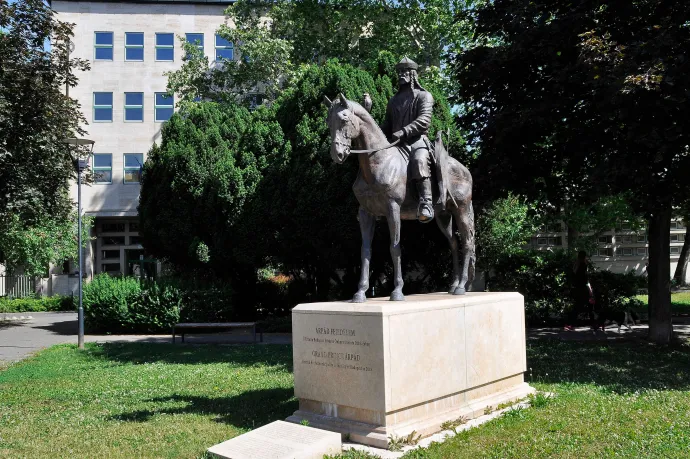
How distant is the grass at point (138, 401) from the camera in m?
6.84

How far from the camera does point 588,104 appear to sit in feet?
42.7

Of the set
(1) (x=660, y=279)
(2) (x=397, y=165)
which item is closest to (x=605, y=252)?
(1) (x=660, y=279)

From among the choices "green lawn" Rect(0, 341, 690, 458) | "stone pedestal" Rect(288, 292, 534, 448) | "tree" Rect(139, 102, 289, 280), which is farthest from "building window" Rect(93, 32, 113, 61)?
"stone pedestal" Rect(288, 292, 534, 448)

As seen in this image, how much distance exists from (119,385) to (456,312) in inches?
246

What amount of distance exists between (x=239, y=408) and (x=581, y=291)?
11.7m

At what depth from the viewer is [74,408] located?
28.6ft

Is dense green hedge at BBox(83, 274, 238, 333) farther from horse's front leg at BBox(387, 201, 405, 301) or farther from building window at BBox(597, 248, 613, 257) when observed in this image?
building window at BBox(597, 248, 613, 257)

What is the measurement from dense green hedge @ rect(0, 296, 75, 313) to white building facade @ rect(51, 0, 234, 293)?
392 cm

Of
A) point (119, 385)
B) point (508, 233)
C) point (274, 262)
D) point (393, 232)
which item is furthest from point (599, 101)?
point (274, 262)

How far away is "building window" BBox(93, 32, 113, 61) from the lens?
120ft

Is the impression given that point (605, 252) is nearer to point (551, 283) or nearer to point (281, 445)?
point (551, 283)

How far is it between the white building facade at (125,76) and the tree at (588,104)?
25174 millimetres

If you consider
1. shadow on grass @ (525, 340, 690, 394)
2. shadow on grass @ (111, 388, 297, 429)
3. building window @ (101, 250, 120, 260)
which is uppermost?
building window @ (101, 250, 120, 260)

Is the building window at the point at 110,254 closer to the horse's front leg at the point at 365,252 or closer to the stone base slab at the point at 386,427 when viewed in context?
the horse's front leg at the point at 365,252
